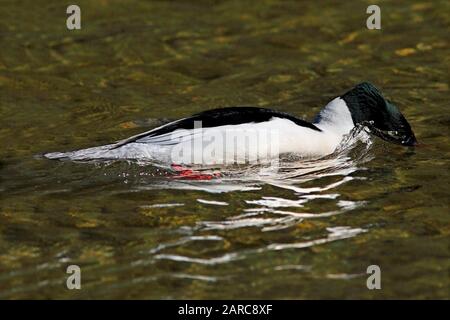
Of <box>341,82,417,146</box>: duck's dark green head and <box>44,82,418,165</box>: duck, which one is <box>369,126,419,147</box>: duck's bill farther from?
<box>44,82,418,165</box>: duck

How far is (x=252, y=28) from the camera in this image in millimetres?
12297

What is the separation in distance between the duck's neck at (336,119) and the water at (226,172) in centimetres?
16

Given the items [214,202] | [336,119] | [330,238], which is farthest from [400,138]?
[330,238]

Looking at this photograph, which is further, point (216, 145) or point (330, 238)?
point (216, 145)

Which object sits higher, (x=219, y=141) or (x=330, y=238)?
(x=219, y=141)

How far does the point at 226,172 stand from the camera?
8.16 meters

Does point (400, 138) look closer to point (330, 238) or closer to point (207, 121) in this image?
point (207, 121)

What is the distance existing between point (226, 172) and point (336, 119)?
5.07 ft

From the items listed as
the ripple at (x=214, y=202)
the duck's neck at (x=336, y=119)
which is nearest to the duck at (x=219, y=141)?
the duck's neck at (x=336, y=119)

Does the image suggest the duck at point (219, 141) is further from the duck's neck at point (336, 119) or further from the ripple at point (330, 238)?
the ripple at point (330, 238)

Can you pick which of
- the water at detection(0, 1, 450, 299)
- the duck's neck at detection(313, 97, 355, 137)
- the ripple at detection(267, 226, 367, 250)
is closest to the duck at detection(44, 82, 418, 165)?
the water at detection(0, 1, 450, 299)

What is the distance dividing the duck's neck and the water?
16 cm
